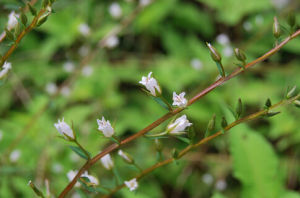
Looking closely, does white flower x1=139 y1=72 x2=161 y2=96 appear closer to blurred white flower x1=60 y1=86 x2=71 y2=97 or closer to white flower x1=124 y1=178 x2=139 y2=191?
→ white flower x1=124 y1=178 x2=139 y2=191

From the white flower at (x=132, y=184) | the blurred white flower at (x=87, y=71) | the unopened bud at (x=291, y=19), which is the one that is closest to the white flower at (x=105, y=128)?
the white flower at (x=132, y=184)

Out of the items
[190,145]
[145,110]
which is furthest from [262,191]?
[145,110]

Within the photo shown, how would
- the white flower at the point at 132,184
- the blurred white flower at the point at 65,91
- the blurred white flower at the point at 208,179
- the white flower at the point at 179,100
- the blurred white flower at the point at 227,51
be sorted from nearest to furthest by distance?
1. the white flower at the point at 179,100
2. the white flower at the point at 132,184
3. the blurred white flower at the point at 65,91
4. the blurred white flower at the point at 208,179
5. the blurred white flower at the point at 227,51

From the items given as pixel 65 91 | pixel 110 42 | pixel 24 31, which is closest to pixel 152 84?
pixel 24 31

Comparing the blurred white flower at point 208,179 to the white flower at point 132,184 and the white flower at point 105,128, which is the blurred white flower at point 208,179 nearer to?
the white flower at point 132,184

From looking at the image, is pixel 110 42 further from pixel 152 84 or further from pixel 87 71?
pixel 152 84

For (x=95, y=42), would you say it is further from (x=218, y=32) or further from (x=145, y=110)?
(x=218, y=32)
